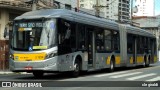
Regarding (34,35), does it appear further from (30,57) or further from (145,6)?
(145,6)

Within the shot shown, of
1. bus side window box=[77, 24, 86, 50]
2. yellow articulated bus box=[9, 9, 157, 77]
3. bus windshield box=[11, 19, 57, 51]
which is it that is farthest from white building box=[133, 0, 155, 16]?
bus windshield box=[11, 19, 57, 51]

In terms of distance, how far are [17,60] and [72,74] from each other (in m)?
2.96

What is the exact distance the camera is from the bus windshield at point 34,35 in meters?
18.5

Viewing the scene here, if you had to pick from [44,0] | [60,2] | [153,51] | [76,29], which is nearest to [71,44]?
[76,29]

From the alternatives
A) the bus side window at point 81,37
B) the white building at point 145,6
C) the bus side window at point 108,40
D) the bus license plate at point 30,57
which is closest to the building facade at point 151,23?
the white building at point 145,6

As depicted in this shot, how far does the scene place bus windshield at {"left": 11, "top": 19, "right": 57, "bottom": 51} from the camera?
1853 centimetres

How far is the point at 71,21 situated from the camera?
20109 mm

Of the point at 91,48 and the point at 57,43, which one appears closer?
the point at 57,43

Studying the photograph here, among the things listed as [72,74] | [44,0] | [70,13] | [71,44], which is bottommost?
[72,74]

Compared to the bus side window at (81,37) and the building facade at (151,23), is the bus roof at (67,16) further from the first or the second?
the building facade at (151,23)

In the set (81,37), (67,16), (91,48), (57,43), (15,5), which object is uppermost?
(15,5)

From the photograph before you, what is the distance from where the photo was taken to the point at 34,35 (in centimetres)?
1875

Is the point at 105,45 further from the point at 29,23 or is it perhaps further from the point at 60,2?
the point at 60,2

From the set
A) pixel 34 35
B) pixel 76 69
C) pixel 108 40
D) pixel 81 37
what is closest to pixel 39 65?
pixel 34 35
